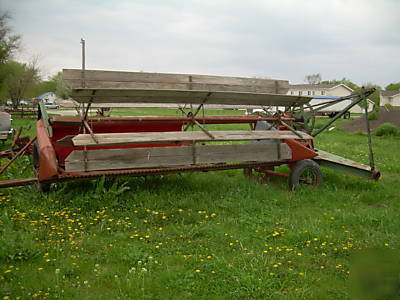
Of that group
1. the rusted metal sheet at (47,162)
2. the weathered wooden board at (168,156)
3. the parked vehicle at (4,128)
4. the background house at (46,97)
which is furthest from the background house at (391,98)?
the rusted metal sheet at (47,162)

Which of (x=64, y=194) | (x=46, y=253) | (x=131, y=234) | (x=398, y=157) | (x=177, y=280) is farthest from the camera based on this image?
(x=398, y=157)

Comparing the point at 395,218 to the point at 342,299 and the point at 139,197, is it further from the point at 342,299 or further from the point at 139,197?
the point at 139,197

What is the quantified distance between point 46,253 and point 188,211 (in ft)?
6.60

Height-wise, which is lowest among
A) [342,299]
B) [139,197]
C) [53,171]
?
[342,299]

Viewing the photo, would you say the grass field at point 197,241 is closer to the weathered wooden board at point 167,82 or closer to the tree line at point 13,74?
the weathered wooden board at point 167,82

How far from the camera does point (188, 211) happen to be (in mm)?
5246

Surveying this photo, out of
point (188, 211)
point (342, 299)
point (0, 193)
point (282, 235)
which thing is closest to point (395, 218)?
point (282, 235)

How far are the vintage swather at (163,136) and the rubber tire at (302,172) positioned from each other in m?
0.02

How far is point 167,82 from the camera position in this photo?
6.10 m

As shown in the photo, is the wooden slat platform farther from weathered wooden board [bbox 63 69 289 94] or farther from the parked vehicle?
the parked vehicle

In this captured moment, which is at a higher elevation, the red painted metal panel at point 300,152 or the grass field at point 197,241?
the red painted metal panel at point 300,152

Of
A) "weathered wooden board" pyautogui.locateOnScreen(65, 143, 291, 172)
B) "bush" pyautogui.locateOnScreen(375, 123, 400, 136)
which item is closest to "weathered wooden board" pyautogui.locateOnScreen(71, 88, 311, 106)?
"weathered wooden board" pyautogui.locateOnScreen(65, 143, 291, 172)

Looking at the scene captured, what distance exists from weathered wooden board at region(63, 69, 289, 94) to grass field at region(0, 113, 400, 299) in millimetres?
1557

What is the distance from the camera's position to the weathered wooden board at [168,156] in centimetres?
517
